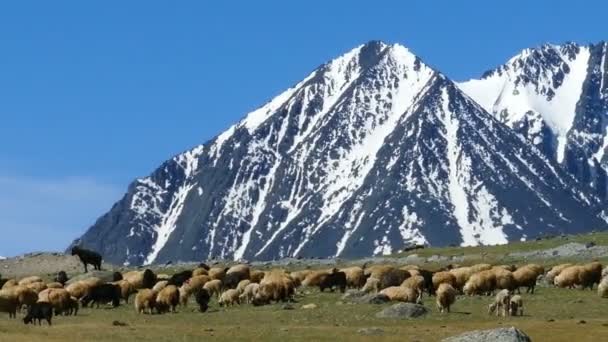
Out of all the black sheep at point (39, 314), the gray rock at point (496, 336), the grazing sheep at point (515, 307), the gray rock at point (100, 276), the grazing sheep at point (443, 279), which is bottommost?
the gray rock at point (496, 336)

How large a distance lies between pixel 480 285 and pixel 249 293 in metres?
13.5

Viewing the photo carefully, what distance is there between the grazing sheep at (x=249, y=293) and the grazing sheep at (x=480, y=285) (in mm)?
12332

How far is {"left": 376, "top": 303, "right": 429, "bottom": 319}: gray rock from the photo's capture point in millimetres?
61406

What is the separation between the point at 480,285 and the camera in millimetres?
74188

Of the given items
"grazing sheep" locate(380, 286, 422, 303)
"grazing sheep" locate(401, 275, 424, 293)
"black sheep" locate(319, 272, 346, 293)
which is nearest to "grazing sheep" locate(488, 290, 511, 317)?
"grazing sheep" locate(380, 286, 422, 303)

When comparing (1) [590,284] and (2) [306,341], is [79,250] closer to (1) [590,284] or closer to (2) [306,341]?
(1) [590,284]

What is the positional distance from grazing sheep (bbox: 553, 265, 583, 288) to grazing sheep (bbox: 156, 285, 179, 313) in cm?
2458

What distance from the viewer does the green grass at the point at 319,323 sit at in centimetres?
5266

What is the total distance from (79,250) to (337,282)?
3403 cm

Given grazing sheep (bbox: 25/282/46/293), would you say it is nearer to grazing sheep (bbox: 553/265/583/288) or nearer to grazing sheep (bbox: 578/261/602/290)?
grazing sheep (bbox: 553/265/583/288)


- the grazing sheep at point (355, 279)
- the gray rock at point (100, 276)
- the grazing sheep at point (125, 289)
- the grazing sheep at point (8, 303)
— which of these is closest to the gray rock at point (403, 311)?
the grazing sheep at point (8, 303)

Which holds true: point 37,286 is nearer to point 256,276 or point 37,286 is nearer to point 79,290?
point 79,290

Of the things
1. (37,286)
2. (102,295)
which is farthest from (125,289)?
(37,286)

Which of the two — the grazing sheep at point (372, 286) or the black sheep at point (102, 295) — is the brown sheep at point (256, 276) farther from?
the black sheep at point (102, 295)
